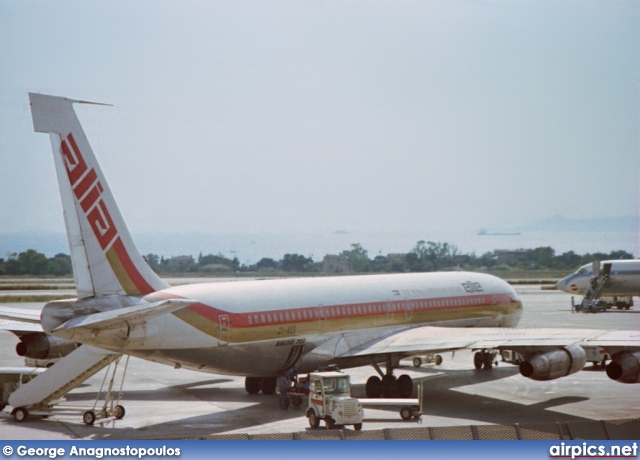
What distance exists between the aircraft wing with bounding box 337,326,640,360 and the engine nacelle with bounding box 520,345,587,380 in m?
0.34

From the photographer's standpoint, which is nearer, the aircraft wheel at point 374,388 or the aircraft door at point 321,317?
the aircraft wheel at point 374,388

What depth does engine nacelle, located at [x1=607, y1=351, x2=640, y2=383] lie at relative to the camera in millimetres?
27141

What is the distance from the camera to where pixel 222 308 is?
2912 centimetres

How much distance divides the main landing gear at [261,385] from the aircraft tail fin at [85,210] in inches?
340

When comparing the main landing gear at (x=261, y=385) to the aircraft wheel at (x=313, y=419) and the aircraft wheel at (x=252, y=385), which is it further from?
the aircraft wheel at (x=313, y=419)

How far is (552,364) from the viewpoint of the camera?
2842 cm

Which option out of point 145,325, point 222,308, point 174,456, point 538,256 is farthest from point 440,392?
point 538,256

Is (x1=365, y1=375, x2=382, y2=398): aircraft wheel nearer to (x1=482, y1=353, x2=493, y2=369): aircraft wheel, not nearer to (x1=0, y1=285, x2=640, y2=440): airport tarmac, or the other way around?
(x1=0, y1=285, x2=640, y2=440): airport tarmac

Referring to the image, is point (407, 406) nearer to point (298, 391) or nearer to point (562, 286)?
point (298, 391)

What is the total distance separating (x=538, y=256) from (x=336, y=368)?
455 feet

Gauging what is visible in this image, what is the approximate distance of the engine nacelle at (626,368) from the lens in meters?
27.1

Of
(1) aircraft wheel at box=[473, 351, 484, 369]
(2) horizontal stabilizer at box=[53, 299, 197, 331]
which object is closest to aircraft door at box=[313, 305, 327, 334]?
(2) horizontal stabilizer at box=[53, 299, 197, 331]

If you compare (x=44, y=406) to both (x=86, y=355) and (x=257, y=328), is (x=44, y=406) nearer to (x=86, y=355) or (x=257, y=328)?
(x=86, y=355)

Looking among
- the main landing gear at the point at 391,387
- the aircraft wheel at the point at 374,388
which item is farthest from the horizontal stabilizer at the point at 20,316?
the main landing gear at the point at 391,387
